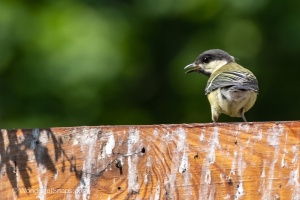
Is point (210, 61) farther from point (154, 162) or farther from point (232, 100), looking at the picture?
point (154, 162)

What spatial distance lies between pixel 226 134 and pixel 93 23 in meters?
4.57

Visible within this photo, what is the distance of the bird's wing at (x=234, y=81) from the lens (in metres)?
6.34

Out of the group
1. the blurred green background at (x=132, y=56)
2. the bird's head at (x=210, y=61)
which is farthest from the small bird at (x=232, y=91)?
the blurred green background at (x=132, y=56)

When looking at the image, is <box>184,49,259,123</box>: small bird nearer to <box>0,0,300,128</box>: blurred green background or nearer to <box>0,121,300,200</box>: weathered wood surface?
<box>0,0,300,128</box>: blurred green background

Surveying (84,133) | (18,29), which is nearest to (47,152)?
(84,133)

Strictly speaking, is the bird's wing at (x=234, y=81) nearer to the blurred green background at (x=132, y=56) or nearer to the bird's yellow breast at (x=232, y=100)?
the bird's yellow breast at (x=232, y=100)

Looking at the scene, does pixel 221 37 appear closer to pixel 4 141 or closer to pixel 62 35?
pixel 62 35

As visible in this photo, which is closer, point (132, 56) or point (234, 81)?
point (234, 81)

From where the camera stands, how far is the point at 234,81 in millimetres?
6438

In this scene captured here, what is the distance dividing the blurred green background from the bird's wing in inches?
70.6

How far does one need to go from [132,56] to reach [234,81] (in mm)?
2945

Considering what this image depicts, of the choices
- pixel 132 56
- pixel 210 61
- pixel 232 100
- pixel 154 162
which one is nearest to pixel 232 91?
pixel 232 100

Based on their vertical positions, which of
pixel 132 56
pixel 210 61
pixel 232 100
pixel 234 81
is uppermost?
pixel 132 56

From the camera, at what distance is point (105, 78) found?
8461 millimetres
